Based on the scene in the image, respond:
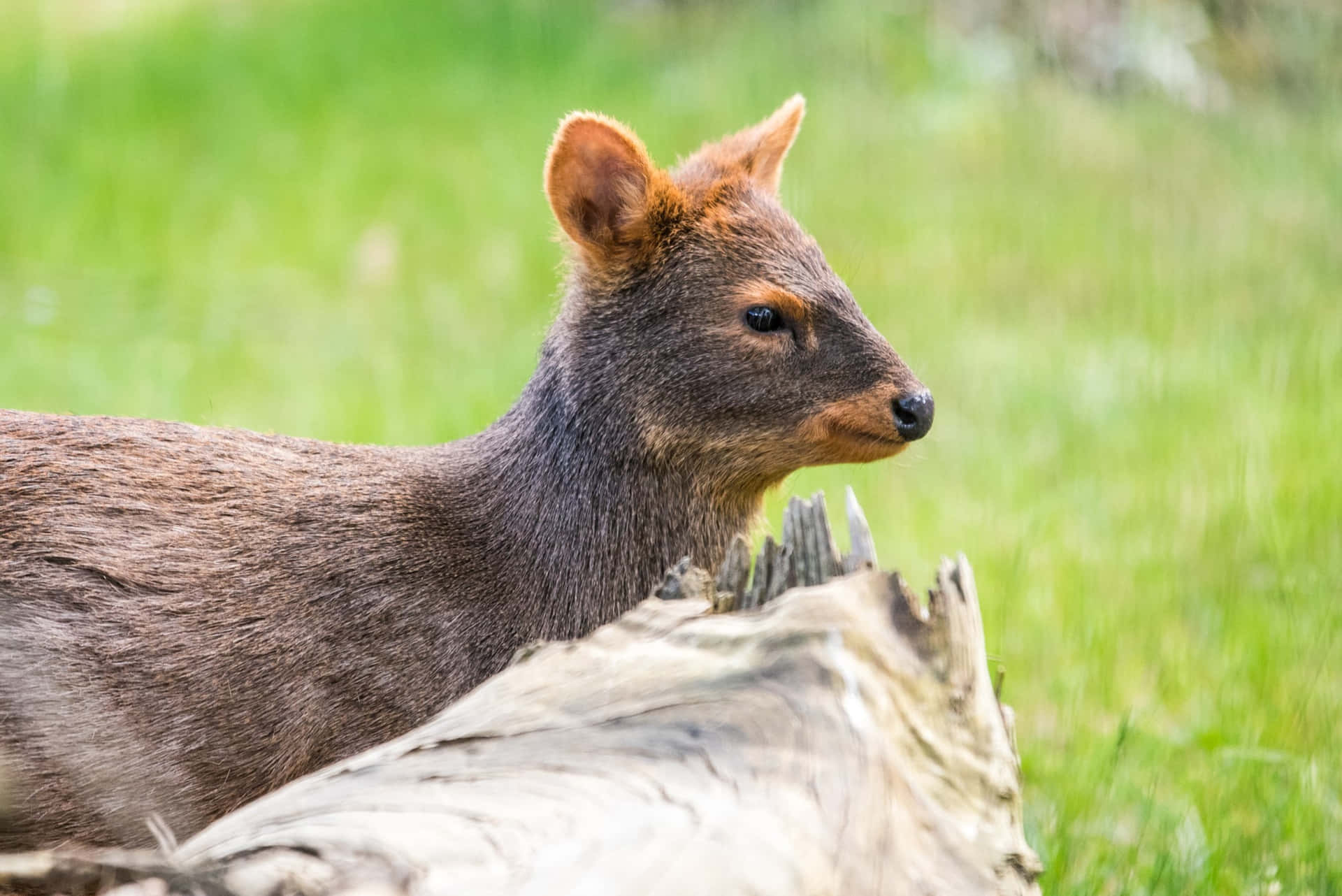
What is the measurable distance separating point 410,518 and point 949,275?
6328 millimetres

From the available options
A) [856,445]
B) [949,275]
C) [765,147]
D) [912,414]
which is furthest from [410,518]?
[949,275]

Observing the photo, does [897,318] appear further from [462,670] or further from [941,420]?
[462,670]

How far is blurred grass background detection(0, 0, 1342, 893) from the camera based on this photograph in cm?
503

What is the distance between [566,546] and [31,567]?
128 cm

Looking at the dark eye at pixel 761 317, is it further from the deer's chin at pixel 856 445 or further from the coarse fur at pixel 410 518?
the deer's chin at pixel 856 445

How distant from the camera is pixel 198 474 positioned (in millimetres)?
3455

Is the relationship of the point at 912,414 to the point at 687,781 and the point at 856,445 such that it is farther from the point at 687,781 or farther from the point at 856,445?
the point at 687,781

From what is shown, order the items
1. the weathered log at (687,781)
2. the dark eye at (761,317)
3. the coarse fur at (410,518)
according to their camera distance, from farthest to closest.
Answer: the dark eye at (761,317) → the coarse fur at (410,518) → the weathered log at (687,781)

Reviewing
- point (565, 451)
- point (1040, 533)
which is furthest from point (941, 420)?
point (565, 451)

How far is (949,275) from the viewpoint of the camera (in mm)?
9250

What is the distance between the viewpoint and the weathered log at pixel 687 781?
2.07m

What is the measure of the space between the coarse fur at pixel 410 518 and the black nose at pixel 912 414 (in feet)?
0.08

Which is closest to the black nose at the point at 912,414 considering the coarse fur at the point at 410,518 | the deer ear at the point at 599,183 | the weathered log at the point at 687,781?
the coarse fur at the point at 410,518

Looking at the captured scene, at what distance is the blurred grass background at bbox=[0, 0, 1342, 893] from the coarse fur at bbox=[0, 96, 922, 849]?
876mm
